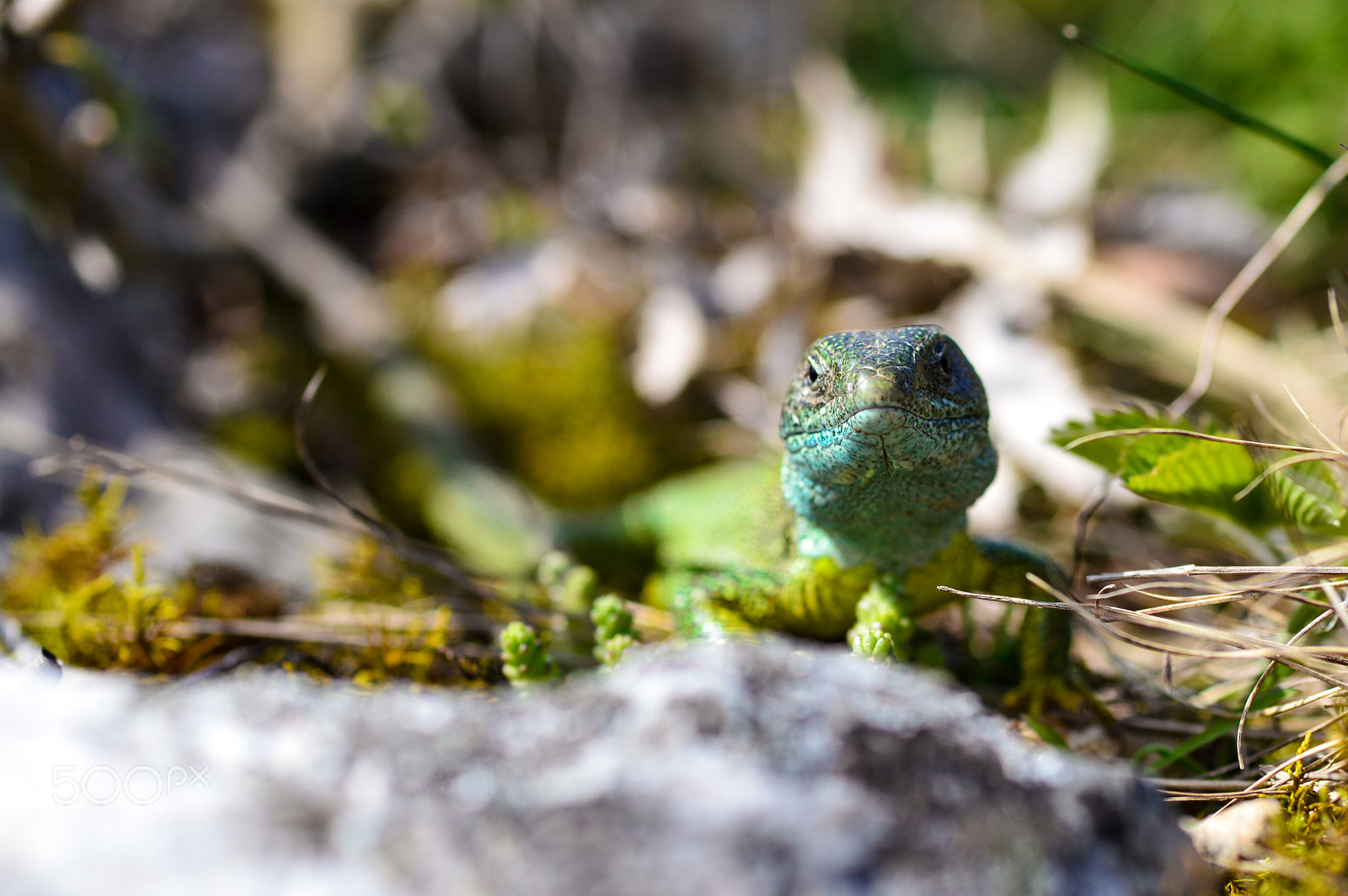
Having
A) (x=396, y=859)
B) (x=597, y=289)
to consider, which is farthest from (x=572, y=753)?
(x=597, y=289)

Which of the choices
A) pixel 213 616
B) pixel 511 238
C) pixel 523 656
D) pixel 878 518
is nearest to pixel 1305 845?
pixel 878 518

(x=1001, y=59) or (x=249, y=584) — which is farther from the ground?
(x=1001, y=59)

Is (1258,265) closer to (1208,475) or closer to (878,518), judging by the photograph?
(1208,475)

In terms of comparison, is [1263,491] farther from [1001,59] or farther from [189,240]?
[1001,59]

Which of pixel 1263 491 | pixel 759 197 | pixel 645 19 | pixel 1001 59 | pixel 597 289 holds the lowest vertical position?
pixel 597 289

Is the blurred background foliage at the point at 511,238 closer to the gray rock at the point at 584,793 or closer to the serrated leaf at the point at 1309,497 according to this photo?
the serrated leaf at the point at 1309,497
